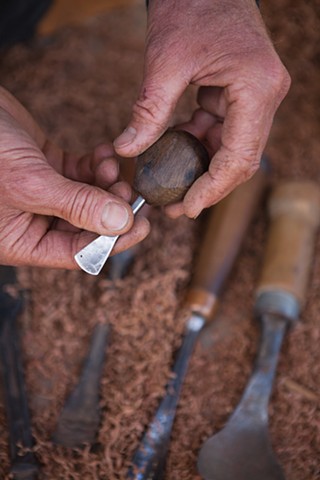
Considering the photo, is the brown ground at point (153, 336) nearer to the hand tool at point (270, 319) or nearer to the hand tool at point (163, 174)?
the hand tool at point (270, 319)

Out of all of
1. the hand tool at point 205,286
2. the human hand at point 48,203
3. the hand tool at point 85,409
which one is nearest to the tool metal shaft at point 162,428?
the hand tool at point 205,286

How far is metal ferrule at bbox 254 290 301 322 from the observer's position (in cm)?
131

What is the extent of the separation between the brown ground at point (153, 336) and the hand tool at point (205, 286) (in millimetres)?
35

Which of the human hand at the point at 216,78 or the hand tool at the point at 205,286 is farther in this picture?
the hand tool at the point at 205,286

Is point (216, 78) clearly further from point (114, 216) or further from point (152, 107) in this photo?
point (114, 216)

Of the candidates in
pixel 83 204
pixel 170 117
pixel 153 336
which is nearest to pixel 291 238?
pixel 153 336

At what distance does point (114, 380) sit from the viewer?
1280mm

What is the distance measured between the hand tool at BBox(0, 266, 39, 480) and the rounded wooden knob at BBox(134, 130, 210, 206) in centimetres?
50

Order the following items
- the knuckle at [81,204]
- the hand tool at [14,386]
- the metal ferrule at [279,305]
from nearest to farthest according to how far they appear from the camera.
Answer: the knuckle at [81,204]
the hand tool at [14,386]
the metal ferrule at [279,305]

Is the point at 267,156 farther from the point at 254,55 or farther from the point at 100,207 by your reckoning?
the point at 100,207

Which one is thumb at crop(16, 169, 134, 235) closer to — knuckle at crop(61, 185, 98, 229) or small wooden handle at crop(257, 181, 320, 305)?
knuckle at crop(61, 185, 98, 229)

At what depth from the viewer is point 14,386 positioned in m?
1.24

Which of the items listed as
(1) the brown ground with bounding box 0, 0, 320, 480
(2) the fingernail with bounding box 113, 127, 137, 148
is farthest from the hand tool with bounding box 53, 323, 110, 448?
(2) the fingernail with bounding box 113, 127, 137, 148

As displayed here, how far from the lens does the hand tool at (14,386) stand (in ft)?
3.66
